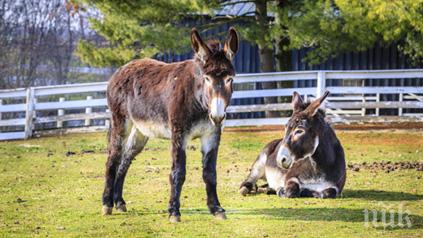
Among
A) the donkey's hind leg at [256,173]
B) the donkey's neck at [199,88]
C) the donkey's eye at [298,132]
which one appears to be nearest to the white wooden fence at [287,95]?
the donkey's hind leg at [256,173]

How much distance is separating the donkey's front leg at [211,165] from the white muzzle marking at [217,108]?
0.69 m

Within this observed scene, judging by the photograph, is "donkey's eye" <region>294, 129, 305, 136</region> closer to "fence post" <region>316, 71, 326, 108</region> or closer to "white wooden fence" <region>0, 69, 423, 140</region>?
"white wooden fence" <region>0, 69, 423, 140</region>

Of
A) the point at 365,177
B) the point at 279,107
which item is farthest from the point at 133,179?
the point at 279,107

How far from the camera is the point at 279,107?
21656 millimetres

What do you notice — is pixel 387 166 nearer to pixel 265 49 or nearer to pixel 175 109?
pixel 175 109

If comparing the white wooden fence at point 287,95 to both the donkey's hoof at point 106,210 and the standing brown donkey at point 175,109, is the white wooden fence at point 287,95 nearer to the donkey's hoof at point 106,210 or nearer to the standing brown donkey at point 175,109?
the standing brown donkey at point 175,109

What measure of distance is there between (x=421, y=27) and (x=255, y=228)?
Result: 1270 centimetres

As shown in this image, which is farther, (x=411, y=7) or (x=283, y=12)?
(x=283, y=12)

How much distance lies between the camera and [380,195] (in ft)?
39.2

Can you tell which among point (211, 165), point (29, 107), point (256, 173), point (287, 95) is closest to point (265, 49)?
point (287, 95)

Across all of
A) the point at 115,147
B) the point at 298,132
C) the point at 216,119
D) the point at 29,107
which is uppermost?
the point at 216,119

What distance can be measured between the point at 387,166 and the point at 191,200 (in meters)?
4.85

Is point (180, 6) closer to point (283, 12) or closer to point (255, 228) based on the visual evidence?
point (283, 12)

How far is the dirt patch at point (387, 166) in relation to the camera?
14852 millimetres
